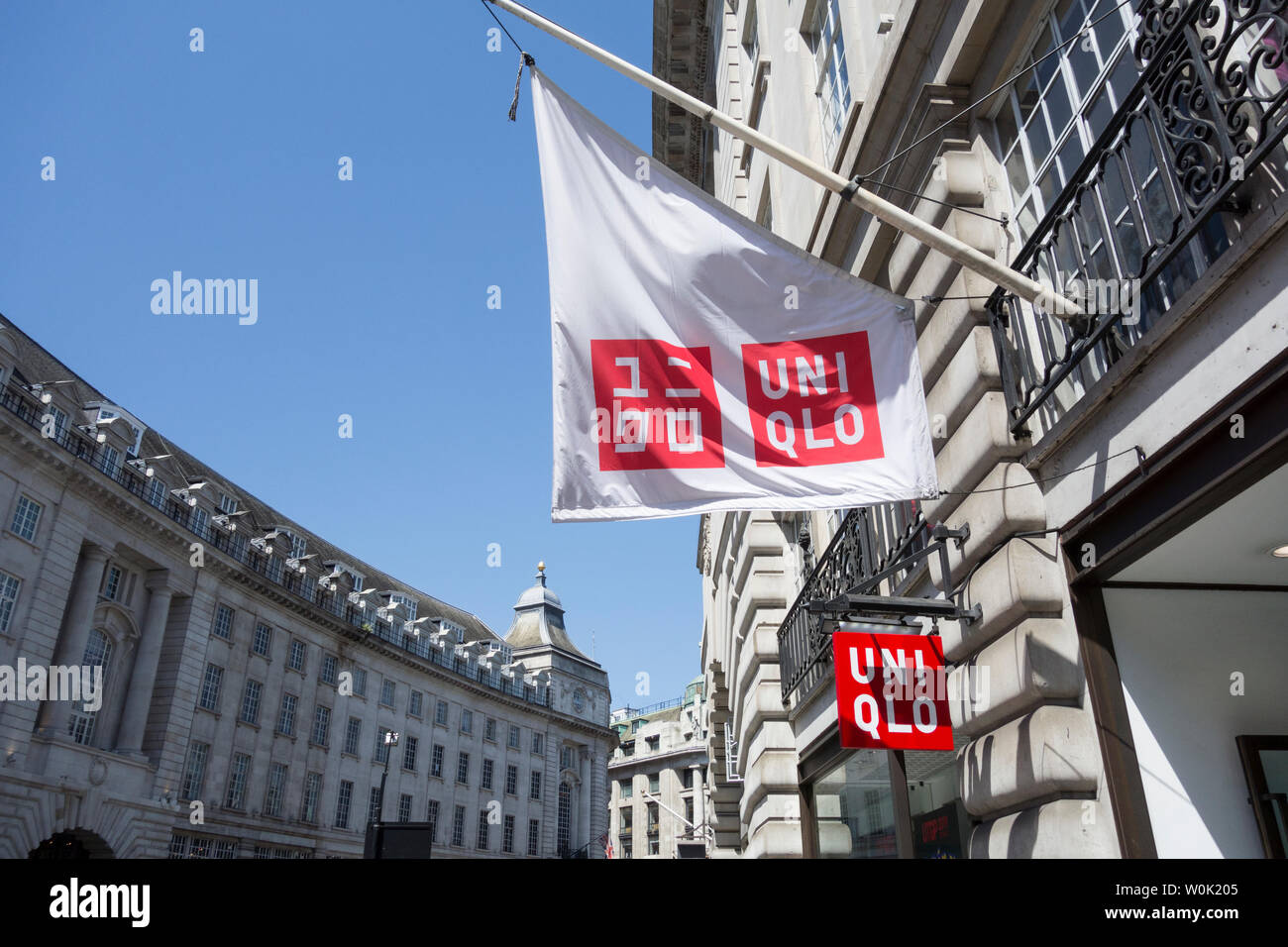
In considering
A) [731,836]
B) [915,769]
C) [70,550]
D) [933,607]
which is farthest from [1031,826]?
[70,550]

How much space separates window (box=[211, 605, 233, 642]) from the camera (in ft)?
172

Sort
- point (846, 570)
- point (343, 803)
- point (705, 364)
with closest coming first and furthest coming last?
point (705, 364)
point (846, 570)
point (343, 803)

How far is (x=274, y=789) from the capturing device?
54.7 metres

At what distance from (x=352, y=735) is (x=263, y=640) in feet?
36.1

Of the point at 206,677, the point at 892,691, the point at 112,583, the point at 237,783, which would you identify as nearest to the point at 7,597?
the point at 112,583

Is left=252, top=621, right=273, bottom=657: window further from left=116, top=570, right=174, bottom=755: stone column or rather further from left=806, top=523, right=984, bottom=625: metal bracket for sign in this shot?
left=806, top=523, right=984, bottom=625: metal bracket for sign

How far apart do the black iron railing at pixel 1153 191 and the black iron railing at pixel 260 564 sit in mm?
43574

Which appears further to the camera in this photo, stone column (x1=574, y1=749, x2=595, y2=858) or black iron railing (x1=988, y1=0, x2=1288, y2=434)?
stone column (x1=574, y1=749, x2=595, y2=858)

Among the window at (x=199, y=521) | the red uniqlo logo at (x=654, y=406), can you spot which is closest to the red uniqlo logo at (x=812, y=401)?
the red uniqlo logo at (x=654, y=406)

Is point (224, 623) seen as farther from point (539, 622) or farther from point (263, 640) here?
point (539, 622)

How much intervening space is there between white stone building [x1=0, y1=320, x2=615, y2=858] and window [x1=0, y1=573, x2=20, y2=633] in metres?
0.08

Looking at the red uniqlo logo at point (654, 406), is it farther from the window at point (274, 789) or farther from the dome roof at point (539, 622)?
the dome roof at point (539, 622)

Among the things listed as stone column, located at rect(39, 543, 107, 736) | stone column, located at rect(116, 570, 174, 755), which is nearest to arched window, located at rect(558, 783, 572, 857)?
stone column, located at rect(116, 570, 174, 755)
